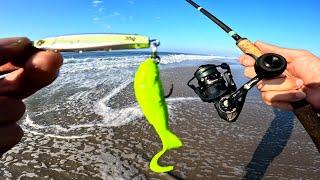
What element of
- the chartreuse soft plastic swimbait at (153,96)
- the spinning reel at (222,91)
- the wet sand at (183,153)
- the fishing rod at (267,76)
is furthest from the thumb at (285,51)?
the chartreuse soft plastic swimbait at (153,96)

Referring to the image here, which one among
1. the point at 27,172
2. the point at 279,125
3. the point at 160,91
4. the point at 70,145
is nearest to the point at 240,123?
the point at 279,125

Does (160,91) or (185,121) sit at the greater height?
(160,91)

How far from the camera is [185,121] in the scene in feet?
29.5

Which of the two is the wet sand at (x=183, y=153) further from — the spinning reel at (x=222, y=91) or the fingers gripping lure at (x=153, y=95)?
the fingers gripping lure at (x=153, y=95)

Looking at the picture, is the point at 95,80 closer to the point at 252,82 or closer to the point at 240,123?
the point at 240,123

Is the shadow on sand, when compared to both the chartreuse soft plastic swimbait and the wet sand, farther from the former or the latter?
the chartreuse soft plastic swimbait

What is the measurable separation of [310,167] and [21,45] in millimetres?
6240

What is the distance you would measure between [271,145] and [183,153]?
2204 millimetres

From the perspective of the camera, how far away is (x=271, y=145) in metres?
7.58

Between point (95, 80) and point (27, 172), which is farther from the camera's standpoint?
point (95, 80)

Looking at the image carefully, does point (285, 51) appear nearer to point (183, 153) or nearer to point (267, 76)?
point (267, 76)

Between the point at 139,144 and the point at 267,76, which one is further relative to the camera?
the point at 139,144

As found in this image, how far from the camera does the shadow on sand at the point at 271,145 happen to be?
6.20 meters

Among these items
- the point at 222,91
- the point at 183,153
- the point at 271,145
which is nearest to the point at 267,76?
the point at 222,91
